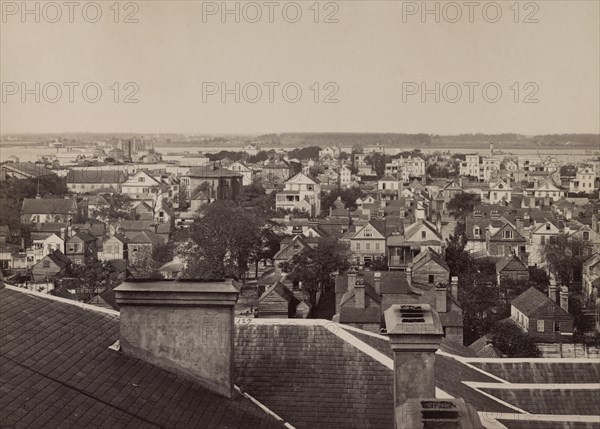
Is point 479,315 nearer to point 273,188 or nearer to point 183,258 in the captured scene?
point 183,258

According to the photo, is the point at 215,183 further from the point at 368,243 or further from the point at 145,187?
the point at 368,243

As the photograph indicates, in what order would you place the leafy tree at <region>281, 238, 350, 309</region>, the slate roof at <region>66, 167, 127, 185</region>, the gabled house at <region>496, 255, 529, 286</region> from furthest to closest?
the slate roof at <region>66, 167, 127, 185</region>
the gabled house at <region>496, 255, 529, 286</region>
the leafy tree at <region>281, 238, 350, 309</region>

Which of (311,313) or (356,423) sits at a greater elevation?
(356,423)

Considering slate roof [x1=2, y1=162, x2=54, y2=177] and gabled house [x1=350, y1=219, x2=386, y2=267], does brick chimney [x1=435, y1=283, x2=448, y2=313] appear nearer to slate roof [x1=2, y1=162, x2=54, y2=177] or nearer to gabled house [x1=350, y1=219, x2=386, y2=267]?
gabled house [x1=350, y1=219, x2=386, y2=267]

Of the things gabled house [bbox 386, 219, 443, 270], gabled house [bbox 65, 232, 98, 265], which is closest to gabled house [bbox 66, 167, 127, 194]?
gabled house [bbox 65, 232, 98, 265]

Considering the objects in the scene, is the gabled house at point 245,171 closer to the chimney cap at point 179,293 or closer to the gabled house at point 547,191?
the gabled house at point 547,191

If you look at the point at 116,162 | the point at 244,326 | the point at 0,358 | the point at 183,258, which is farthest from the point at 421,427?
the point at 116,162

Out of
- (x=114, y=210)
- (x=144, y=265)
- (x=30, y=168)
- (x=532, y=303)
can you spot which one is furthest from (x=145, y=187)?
(x=532, y=303)
